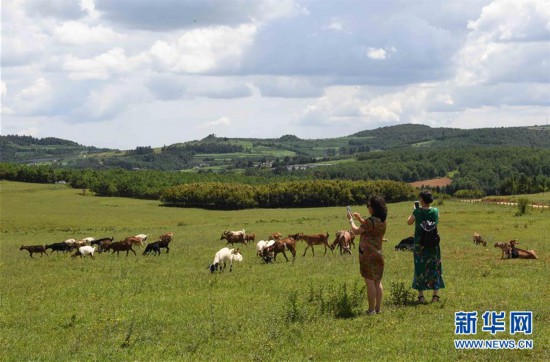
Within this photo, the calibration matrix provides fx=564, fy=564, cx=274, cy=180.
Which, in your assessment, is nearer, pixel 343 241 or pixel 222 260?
pixel 222 260

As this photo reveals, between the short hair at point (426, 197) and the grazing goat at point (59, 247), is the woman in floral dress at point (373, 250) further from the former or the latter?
the grazing goat at point (59, 247)

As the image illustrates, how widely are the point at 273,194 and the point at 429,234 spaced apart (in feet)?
377

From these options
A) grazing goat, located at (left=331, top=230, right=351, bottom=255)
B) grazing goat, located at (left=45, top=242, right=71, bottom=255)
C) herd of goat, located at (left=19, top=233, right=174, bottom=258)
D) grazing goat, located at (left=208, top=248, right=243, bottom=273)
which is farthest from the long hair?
grazing goat, located at (left=45, top=242, right=71, bottom=255)

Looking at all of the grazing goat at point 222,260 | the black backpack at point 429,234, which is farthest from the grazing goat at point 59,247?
the black backpack at point 429,234

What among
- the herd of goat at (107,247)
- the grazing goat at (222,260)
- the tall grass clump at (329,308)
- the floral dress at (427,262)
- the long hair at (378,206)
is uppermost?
the long hair at (378,206)

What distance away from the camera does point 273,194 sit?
422 feet

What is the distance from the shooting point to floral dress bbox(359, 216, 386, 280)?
43.0 ft

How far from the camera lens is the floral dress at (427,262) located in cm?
1390

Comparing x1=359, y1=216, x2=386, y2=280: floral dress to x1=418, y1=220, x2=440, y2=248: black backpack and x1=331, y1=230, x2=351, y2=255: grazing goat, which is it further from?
x1=331, y1=230, x2=351, y2=255: grazing goat

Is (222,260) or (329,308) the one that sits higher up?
(329,308)

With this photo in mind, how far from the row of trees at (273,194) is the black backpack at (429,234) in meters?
110

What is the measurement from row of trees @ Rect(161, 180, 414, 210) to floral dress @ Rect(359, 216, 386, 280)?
111m

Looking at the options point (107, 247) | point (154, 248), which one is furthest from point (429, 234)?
point (107, 247)

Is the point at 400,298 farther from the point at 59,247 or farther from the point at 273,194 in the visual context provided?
the point at 273,194
